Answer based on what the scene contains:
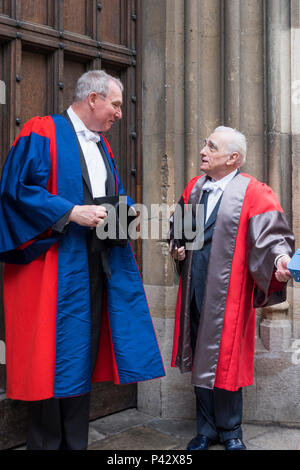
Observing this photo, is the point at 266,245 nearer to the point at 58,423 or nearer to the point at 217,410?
the point at 217,410

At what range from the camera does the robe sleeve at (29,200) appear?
85.8 inches

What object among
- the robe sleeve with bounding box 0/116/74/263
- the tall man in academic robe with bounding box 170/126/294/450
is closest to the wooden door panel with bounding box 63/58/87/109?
the robe sleeve with bounding box 0/116/74/263

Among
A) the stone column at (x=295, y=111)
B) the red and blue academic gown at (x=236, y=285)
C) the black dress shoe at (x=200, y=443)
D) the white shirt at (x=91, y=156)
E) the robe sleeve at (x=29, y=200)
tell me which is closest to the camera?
the robe sleeve at (x=29, y=200)

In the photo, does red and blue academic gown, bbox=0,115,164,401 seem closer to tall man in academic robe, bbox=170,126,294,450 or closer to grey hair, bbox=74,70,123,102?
grey hair, bbox=74,70,123,102

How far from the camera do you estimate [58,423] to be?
2314mm

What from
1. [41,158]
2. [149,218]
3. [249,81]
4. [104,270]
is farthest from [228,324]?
[249,81]

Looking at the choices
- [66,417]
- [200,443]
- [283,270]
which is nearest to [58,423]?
[66,417]

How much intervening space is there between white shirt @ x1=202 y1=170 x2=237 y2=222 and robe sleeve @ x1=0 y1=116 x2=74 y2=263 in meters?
0.83

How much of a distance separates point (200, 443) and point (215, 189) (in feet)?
4.26

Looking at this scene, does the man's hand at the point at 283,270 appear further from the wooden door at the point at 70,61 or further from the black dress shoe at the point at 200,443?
the wooden door at the point at 70,61

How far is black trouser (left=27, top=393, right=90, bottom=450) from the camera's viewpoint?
2305 mm

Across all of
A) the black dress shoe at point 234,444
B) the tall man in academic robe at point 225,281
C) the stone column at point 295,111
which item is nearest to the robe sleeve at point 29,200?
the tall man in academic robe at point 225,281

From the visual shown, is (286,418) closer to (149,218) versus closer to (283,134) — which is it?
(149,218)

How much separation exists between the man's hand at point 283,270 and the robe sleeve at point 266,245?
10 centimetres
